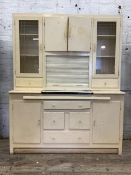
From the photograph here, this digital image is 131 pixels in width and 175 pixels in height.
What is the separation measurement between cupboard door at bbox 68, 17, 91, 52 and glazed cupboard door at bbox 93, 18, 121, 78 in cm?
10

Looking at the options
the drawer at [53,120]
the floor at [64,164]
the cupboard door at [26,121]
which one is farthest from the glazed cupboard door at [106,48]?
the floor at [64,164]

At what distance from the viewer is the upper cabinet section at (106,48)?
358 cm

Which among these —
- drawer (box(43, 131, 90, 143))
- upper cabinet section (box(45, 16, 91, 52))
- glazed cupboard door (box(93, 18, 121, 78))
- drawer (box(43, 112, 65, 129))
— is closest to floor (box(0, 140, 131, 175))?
drawer (box(43, 131, 90, 143))

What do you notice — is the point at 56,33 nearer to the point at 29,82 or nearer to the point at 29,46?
the point at 29,46

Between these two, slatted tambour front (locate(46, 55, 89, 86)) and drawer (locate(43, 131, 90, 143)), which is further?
slatted tambour front (locate(46, 55, 89, 86))

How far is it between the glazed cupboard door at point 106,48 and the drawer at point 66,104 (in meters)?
0.44

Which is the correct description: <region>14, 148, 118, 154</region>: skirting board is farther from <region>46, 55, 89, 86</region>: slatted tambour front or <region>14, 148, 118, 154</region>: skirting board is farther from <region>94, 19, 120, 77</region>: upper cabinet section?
<region>94, 19, 120, 77</region>: upper cabinet section

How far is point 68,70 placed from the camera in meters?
3.67

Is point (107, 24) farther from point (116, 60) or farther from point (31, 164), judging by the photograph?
point (31, 164)

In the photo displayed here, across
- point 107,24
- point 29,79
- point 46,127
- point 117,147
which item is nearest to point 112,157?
point 117,147

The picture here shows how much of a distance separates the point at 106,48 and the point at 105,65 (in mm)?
241

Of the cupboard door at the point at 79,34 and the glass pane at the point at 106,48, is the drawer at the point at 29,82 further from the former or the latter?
the glass pane at the point at 106,48

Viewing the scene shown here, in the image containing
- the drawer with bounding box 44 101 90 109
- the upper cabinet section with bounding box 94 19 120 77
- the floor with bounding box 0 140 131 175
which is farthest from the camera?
the upper cabinet section with bounding box 94 19 120 77

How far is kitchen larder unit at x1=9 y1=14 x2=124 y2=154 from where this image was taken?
11.4 ft
